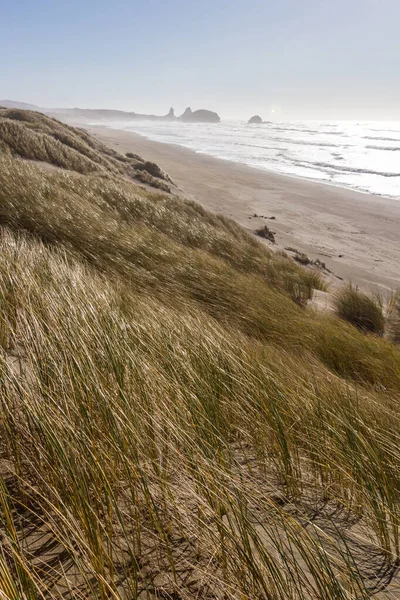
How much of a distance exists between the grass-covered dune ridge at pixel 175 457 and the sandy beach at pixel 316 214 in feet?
21.5

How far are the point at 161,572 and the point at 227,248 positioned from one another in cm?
549

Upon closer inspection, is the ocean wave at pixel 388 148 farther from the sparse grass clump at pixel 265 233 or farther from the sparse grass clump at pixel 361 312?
the sparse grass clump at pixel 361 312

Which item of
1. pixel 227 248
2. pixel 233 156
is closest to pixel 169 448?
pixel 227 248

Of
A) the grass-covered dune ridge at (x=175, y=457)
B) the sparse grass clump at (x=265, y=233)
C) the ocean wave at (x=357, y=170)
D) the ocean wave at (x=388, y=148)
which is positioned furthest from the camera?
the ocean wave at (x=388, y=148)

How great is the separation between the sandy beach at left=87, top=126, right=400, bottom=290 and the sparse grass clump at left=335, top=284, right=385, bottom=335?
2.97m

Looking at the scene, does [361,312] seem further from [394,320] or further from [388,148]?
[388,148]

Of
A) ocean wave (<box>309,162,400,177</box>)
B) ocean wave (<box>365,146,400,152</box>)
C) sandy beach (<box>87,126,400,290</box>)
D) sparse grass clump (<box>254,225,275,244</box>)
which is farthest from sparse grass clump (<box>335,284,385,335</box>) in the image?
ocean wave (<box>365,146,400,152</box>)

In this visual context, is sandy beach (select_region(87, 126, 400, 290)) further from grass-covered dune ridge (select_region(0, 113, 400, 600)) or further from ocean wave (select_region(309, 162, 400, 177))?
grass-covered dune ridge (select_region(0, 113, 400, 600))

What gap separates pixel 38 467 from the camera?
1.35m

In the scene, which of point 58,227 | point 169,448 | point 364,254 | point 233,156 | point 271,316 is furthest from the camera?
point 233,156

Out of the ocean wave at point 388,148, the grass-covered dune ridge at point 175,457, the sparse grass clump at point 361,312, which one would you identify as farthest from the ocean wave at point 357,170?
Result: the grass-covered dune ridge at point 175,457

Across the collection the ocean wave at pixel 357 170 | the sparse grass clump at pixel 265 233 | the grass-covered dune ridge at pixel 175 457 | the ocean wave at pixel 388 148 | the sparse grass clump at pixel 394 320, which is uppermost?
the ocean wave at pixel 388 148

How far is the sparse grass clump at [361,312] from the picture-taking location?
207 inches

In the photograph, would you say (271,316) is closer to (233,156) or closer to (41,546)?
(41,546)
